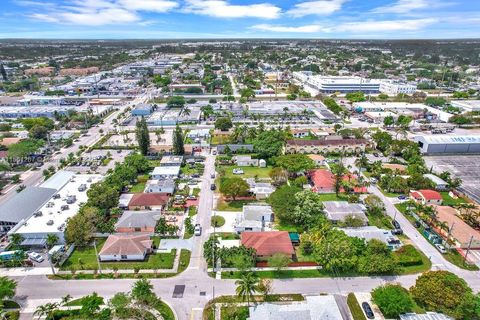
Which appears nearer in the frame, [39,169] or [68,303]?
[68,303]

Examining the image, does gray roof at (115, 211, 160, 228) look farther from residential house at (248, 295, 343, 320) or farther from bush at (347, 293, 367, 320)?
bush at (347, 293, 367, 320)

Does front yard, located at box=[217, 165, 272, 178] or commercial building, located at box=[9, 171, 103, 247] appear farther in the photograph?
front yard, located at box=[217, 165, 272, 178]

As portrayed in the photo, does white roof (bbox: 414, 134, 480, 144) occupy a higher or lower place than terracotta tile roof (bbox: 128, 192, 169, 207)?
higher

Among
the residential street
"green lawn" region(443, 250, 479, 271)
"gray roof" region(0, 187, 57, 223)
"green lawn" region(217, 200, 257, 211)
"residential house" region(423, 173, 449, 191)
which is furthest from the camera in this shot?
"residential house" region(423, 173, 449, 191)

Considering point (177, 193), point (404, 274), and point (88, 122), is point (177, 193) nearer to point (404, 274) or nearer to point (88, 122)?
point (404, 274)

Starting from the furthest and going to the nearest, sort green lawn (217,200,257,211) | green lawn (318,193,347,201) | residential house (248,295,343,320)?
green lawn (318,193,347,201) → green lawn (217,200,257,211) → residential house (248,295,343,320)

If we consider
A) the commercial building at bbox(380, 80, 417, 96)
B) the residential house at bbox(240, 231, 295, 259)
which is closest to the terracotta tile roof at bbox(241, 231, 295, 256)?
the residential house at bbox(240, 231, 295, 259)

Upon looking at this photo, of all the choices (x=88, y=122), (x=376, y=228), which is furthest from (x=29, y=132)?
(x=376, y=228)
